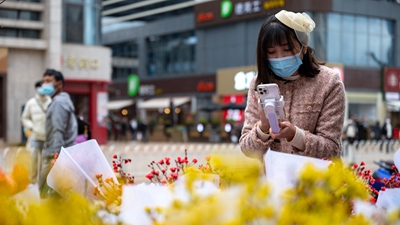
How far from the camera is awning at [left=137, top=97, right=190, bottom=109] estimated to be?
4485 cm

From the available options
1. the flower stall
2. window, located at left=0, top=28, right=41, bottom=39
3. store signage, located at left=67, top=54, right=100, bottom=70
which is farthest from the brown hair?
store signage, located at left=67, top=54, right=100, bottom=70

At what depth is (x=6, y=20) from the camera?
24891mm

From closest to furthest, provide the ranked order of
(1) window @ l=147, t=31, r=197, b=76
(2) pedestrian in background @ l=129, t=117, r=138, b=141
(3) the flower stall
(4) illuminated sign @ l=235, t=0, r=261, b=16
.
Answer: (3) the flower stall
(2) pedestrian in background @ l=129, t=117, r=138, b=141
(4) illuminated sign @ l=235, t=0, r=261, b=16
(1) window @ l=147, t=31, r=197, b=76

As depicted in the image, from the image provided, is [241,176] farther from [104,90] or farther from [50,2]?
[104,90]

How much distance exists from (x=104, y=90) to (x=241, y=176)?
27506 mm

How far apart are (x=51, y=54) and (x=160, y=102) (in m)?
Result: 22.1

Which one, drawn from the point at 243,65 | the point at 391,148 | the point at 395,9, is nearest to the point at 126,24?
the point at 243,65

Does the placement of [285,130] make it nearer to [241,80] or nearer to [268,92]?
[268,92]

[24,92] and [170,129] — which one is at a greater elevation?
[24,92]

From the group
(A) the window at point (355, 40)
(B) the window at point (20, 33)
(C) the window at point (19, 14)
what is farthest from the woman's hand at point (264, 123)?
(A) the window at point (355, 40)

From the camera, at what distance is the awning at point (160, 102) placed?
147 ft

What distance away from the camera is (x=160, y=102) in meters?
47.4

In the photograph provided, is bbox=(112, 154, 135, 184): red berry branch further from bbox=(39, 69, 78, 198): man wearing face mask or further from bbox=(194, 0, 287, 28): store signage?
bbox=(194, 0, 287, 28): store signage

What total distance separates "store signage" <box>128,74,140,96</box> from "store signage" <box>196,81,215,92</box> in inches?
346
